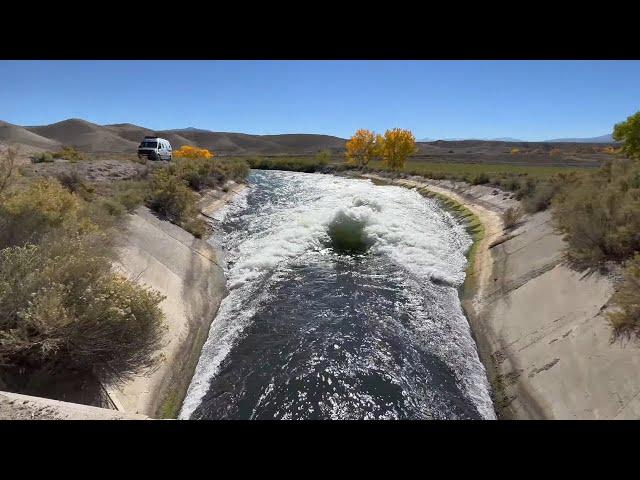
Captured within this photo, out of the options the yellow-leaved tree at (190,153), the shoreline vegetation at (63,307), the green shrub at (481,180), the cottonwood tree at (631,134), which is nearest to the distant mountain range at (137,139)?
the yellow-leaved tree at (190,153)

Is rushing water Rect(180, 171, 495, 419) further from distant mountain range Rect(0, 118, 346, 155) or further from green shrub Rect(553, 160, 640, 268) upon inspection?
distant mountain range Rect(0, 118, 346, 155)

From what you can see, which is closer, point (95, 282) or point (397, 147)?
point (95, 282)

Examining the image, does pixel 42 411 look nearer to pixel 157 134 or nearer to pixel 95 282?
pixel 95 282

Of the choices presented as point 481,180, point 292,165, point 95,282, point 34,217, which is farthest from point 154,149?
point 292,165

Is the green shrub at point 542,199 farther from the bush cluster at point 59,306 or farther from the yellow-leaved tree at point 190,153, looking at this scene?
the yellow-leaved tree at point 190,153

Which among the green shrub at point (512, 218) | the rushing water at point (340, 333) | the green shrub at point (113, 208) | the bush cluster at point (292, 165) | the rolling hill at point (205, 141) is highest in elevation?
the rolling hill at point (205, 141)
